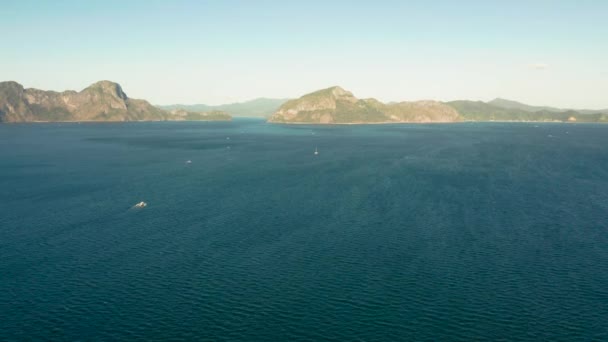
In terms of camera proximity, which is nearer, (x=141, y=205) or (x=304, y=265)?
(x=304, y=265)

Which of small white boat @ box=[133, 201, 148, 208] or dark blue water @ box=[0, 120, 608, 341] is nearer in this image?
dark blue water @ box=[0, 120, 608, 341]

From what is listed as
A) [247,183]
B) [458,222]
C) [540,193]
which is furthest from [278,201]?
[540,193]

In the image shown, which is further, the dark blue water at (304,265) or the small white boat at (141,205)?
the small white boat at (141,205)

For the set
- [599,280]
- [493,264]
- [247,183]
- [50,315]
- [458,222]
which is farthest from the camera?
[247,183]

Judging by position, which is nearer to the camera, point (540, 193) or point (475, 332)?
point (475, 332)

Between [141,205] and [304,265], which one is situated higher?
[141,205]

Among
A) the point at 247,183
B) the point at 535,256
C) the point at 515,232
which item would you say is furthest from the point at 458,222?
the point at 247,183

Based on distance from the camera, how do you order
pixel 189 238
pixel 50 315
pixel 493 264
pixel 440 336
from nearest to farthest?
pixel 440 336
pixel 50 315
pixel 493 264
pixel 189 238

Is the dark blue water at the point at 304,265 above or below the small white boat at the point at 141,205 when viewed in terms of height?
below

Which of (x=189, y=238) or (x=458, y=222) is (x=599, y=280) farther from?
(x=189, y=238)

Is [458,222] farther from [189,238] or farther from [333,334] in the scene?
[189,238]
